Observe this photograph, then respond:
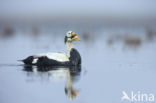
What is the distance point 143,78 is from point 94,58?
3.21 metres

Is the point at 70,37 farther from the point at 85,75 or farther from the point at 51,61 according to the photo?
the point at 85,75

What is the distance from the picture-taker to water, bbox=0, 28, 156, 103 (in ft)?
40.8

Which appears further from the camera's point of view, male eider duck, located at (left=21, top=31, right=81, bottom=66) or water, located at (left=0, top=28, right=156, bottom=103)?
male eider duck, located at (left=21, top=31, right=81, bottom=66)

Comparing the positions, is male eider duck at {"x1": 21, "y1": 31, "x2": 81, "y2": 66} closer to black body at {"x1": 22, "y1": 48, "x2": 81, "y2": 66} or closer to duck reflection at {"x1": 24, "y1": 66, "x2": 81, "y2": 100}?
black body at {"x1": 22, "y1": 48, "x2": 81, "y2": 66}

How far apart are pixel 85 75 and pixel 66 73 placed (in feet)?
1.60

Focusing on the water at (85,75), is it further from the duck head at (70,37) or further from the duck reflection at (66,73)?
the duck head at (70,37)

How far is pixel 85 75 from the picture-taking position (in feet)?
47.5

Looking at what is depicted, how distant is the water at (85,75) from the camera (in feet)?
40.8

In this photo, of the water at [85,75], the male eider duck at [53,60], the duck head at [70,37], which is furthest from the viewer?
the duck head at [70,37]

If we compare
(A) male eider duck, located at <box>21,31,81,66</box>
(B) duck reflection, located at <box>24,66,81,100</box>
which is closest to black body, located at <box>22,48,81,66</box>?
(A) male eider duck, located at <box>21,31,81,66</box>

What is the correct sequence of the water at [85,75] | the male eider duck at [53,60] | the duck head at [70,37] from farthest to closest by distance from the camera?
the duck head at [70,37] → the male eider duck at [53,60] → the water at [85,75]

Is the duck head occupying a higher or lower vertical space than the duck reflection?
higher

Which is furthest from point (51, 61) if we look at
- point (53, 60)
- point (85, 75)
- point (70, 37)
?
point (85, 75)

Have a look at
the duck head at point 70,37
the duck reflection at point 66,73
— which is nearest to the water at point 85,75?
the duck reflection at point 66,73
